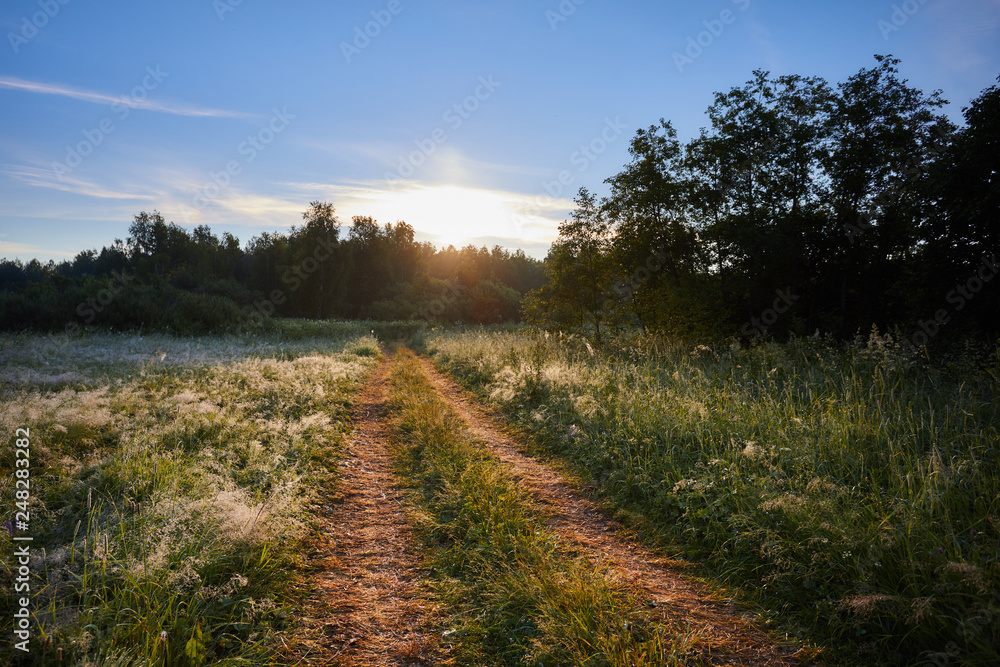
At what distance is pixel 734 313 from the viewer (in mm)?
18562

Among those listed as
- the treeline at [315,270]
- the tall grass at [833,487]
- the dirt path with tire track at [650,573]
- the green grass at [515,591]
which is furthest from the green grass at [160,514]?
the treeline at [315,270]

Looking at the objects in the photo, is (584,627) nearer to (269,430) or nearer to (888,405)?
(888,405)

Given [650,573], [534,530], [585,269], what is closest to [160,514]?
[534,530]

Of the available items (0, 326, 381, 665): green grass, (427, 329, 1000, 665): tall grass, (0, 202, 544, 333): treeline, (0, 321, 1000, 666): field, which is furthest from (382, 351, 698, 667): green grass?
(0, 202, 544, 333): treeline

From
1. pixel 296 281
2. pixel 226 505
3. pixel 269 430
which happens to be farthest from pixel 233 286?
pixel 226 505

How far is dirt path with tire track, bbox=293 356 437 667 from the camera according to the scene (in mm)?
3098

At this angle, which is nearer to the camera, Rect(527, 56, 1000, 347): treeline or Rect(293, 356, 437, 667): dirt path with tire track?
Rect(293, 356, 437, 667): dirt path with tire track

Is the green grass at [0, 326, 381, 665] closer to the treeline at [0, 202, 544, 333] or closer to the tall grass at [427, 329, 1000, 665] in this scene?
the tall grass at [427, 329, 1000, 665]

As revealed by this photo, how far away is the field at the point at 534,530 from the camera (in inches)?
118

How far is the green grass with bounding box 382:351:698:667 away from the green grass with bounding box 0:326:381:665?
4.58 ft

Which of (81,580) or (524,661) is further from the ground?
(81,580)

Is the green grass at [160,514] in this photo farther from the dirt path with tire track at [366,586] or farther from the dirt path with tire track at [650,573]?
the dirt path with tire track at [650,573]

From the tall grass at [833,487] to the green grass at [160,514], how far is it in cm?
396

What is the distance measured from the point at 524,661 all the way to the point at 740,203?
2176cm
